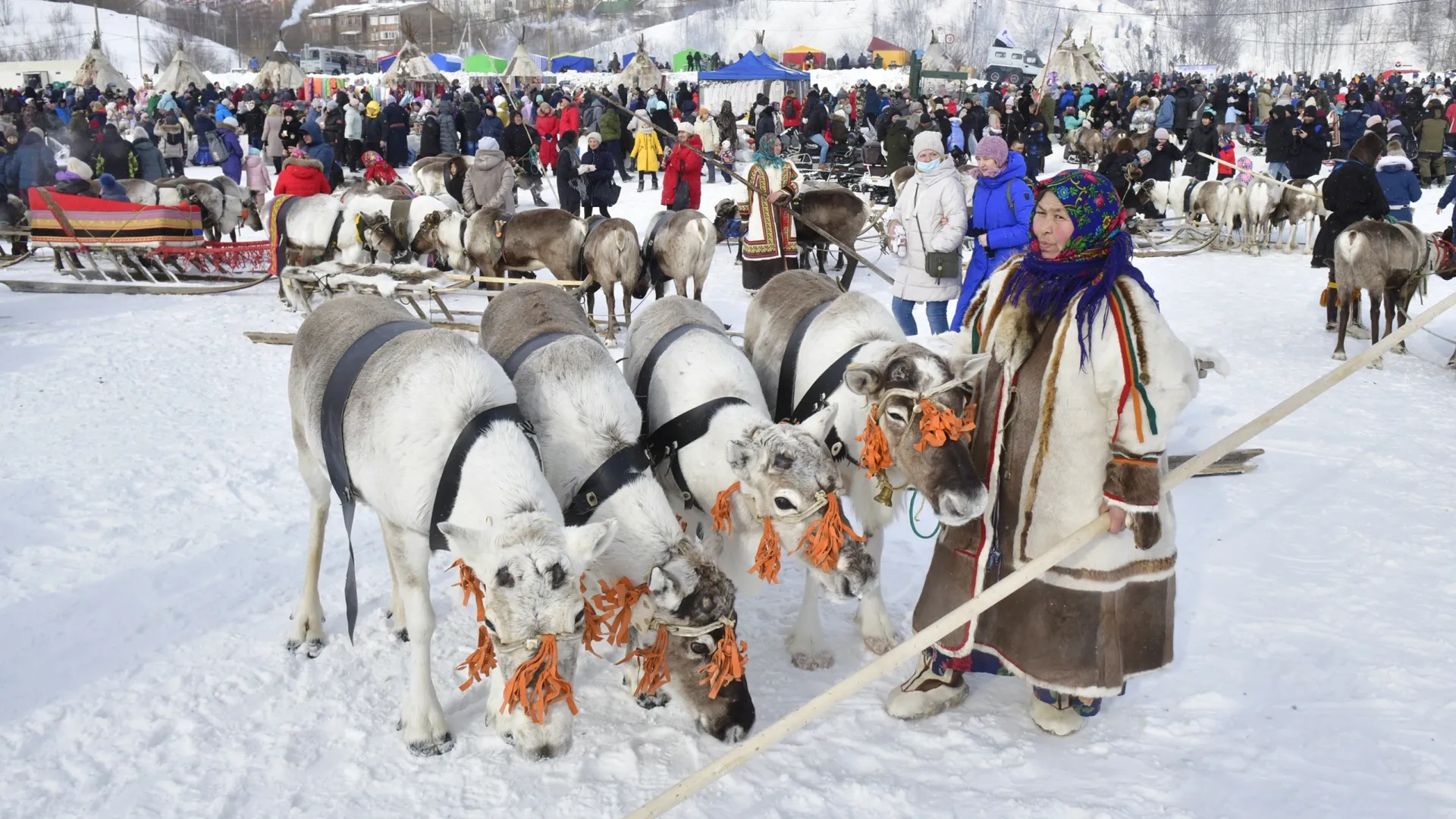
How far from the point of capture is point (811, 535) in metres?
3.32

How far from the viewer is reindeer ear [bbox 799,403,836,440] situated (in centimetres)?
354

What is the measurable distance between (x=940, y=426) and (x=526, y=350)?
1.70 meters

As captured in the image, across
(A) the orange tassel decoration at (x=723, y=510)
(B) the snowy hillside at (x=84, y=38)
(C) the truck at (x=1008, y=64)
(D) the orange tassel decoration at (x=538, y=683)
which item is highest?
(B) the snowy hillside at (x=84, y=38)

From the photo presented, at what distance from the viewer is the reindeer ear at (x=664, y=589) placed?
9.89ft

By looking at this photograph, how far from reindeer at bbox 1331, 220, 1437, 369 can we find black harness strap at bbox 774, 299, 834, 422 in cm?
616

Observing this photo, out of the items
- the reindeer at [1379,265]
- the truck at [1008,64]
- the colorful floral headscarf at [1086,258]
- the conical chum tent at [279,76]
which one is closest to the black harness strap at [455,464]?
the colorful floral headscarf at [1086,258]

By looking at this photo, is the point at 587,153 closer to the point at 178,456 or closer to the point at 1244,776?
the point at 178,456

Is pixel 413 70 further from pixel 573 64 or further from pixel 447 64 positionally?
pixel 573 64

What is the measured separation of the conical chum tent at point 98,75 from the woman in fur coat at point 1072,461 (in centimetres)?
3716

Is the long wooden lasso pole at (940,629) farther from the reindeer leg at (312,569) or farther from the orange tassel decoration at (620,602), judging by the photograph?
the reindeer leg at (312,569)

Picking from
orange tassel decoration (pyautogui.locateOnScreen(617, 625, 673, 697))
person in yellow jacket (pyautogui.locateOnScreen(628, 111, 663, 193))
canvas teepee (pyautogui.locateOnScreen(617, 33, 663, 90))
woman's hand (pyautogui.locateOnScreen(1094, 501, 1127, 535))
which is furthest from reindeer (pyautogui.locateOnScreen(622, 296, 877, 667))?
canvas teepee (pyautogui.locateOnScreen(617, 33, 663, 90))

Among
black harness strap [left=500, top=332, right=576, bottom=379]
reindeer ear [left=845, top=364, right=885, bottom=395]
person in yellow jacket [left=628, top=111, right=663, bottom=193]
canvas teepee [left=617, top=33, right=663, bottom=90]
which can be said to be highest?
canvas teepee [left=617, top=33, right=663, bottom=90]

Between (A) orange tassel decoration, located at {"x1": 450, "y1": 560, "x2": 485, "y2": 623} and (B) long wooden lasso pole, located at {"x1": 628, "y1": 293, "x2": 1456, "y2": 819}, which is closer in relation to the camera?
(B) long wooden lasso pole, located at {"x1": 628, "y1": 293, "x2": 1456, "y2": 819}

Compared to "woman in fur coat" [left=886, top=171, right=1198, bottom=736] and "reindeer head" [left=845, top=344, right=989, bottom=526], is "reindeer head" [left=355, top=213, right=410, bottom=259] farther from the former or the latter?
"woman in fur coat" [left=886, top=171, right=1198, bottom=736]
